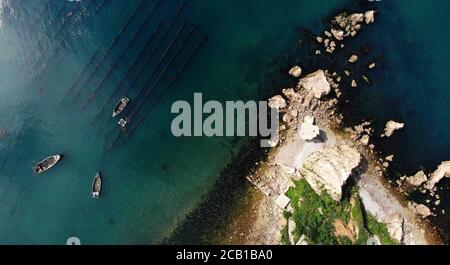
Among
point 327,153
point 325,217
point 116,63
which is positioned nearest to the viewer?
point 325,217

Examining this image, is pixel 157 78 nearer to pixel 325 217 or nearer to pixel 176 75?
pixel 176 75

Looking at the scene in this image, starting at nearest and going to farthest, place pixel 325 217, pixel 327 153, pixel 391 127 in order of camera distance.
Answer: pixel 325 217 < pixel 327 153 < pixel 391 127

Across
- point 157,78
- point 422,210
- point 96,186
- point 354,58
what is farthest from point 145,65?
point 422,210

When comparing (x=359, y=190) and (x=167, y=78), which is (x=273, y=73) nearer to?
(x=167, y=78)

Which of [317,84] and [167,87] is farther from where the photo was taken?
[167,87]

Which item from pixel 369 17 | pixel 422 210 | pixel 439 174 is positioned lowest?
pixel 422 210
